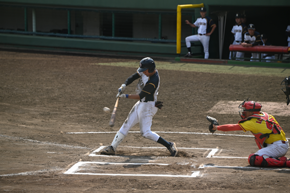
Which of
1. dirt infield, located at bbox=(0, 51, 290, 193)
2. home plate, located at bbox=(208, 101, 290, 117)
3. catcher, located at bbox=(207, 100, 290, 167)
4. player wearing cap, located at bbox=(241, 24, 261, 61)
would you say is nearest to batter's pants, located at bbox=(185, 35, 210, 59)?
dirt infield, located at bbox=(0, 51, 290, 193)

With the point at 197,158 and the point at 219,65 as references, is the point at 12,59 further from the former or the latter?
the point at 197,158

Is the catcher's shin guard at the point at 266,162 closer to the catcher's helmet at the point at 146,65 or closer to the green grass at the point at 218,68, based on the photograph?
the catcher's helmet at the point at 146,65

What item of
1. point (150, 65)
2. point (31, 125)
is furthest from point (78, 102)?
point (150, 65)

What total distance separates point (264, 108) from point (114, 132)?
428cm

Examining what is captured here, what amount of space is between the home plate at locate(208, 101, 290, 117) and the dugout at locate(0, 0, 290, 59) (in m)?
7.71

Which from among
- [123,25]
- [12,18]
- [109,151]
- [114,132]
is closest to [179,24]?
[123,25]

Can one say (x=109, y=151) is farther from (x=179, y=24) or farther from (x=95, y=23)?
(x=95, y=23)

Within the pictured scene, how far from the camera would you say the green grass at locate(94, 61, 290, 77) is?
15109mm

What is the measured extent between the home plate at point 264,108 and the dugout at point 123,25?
771cm

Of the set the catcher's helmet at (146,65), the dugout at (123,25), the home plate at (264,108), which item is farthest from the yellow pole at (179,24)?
the catcher's helmet at (146,65)

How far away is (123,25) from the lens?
20.5m

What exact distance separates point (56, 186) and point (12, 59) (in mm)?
13964

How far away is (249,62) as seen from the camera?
16844mm

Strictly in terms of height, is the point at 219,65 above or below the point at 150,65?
below
